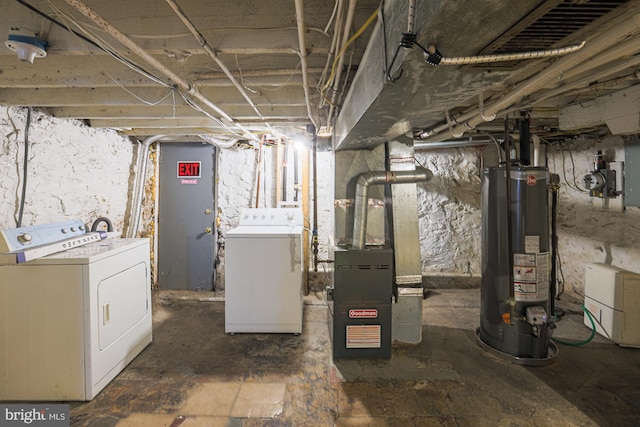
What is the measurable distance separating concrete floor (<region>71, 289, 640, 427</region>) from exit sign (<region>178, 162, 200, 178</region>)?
1.81 meters

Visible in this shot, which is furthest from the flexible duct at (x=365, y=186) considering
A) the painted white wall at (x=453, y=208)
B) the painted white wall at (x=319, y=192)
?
the painted white wall at (x=453, y=208)

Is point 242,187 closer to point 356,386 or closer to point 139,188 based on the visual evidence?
point 139,188

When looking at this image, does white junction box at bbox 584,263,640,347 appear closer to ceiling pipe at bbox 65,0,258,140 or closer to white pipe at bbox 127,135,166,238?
ceiling pipe at bbox 65,0,258,140

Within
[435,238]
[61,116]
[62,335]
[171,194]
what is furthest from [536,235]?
[61,116]

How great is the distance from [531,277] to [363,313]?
1.24 metres

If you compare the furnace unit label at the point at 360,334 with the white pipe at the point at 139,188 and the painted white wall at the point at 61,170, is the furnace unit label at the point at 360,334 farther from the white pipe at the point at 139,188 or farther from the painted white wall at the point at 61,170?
the white pipe at the point at 139,188

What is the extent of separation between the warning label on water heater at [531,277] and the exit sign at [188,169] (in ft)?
11.2

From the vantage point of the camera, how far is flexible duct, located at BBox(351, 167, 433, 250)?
2.20 m

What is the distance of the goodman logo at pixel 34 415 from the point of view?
61.6 inches

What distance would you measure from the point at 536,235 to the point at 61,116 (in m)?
3.97

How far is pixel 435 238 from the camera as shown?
358 cm

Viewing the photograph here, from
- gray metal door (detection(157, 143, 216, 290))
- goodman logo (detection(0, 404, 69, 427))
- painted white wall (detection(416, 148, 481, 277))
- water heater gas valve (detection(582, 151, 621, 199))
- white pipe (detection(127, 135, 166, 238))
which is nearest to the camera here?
goodman logo (detection(0, 404, 69, 427))

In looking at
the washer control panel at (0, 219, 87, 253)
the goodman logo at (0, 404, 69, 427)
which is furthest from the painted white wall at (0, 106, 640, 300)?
the goodman logo at (0, 404, 69, 427)

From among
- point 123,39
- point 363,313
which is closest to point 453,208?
point 363,313
